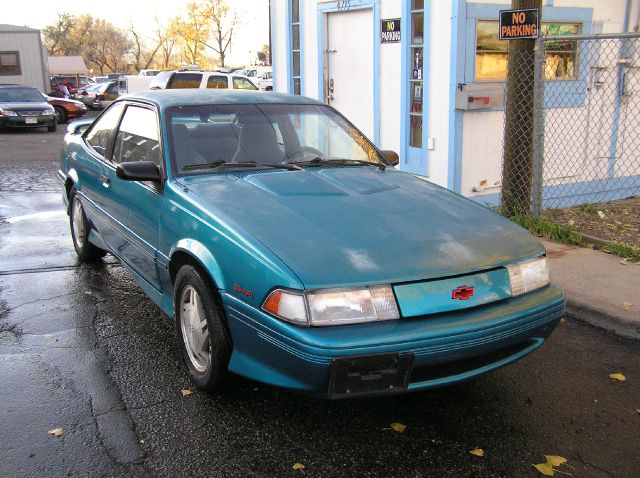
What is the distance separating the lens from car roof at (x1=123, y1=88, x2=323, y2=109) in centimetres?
440

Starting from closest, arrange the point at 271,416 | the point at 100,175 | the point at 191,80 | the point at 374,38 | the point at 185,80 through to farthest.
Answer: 1. the point at 271,416
2. the point at 100,175
3. the point at 374,38
4. the point at 185,80
5. the point at 191,80

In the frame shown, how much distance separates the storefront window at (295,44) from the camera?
1047 cm

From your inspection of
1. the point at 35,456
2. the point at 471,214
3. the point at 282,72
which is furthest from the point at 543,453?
the point at 282,72

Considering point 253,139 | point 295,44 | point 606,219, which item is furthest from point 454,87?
point 253,139

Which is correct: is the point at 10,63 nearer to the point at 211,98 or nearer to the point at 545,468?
the point at 211,98

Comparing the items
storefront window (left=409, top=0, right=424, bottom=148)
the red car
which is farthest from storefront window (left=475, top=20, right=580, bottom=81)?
the red car

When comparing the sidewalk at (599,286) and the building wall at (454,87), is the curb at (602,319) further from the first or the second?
the building wall at (454,87)

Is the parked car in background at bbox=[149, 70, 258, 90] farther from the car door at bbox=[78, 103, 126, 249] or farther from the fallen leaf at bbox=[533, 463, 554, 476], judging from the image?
the fallen leaf at bbox=[533, 463, 554, 476]

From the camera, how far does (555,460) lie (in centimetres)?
299

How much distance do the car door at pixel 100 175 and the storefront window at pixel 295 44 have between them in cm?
552

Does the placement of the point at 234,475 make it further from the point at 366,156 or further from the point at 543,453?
the point at 366,156

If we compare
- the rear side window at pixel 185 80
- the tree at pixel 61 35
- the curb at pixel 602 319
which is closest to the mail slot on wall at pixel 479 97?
the curb at pixel 602 319

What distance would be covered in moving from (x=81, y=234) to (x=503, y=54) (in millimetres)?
5190

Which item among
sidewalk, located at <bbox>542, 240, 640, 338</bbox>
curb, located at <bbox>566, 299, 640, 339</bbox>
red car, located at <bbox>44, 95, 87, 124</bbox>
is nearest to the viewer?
curb, located at <bbox>566, 299, 640, 339</bbox>
